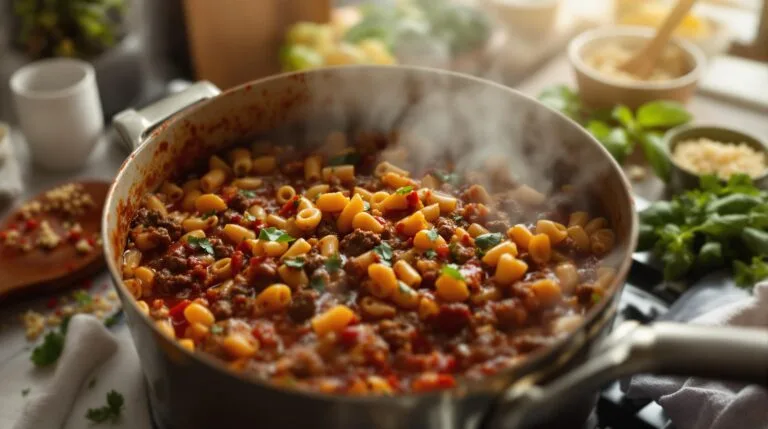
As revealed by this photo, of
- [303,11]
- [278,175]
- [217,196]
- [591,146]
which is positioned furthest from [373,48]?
[591,146]

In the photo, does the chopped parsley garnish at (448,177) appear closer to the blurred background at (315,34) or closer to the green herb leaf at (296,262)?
the green herb leaf at (296,262)

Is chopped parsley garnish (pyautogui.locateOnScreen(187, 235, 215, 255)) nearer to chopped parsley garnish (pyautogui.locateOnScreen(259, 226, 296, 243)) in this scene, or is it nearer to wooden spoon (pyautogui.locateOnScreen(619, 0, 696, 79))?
chopped parsley garnish (pyautogui.locateOnScreen(259, 226, 296, 243))

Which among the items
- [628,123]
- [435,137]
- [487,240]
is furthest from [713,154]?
[487,240]

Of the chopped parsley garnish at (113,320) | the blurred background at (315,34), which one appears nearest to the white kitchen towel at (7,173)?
the blurred background at (315,34)

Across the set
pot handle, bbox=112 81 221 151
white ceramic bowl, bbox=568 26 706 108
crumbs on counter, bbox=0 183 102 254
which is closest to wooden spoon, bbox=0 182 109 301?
crumbs on counter, bbox=0 183 102 254

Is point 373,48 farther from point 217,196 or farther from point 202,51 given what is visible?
point 217,196

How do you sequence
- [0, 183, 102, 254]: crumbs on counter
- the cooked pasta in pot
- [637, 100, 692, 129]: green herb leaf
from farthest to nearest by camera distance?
[637, 100, 692, 129]: green herb leaf → [0, 183, 102, 254]: crumbs on counter → the cooked pasta in pot

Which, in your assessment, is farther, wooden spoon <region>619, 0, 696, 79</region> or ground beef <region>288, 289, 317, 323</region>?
wooden spoon <region>619, 0, 696, 79</region>
